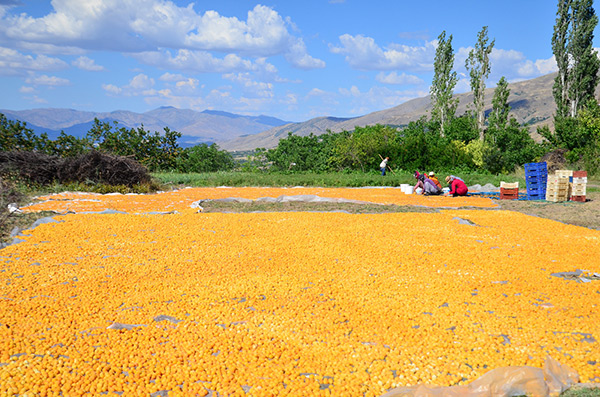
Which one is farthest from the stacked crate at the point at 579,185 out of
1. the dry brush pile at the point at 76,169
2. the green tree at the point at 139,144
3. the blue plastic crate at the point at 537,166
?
the green tree at the point at 139,144

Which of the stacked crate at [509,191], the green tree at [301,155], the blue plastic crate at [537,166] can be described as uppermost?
the green tree at [301,155]

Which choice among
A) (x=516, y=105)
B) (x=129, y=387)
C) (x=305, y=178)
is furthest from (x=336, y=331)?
(x=516, y=105)

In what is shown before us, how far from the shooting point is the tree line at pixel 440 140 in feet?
67.3

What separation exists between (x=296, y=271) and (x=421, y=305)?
162 cm

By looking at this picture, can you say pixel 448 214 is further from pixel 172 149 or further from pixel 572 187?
pixel 172 149

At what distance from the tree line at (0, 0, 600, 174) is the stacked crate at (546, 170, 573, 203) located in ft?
25.6

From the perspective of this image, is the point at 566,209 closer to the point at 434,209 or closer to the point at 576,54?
the point at 434,209

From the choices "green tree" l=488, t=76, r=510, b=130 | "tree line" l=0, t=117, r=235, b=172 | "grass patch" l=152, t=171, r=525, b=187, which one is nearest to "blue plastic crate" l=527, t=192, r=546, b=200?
"grass patch" l=152, t=171, r=525, b=187

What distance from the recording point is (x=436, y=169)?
66.9ft

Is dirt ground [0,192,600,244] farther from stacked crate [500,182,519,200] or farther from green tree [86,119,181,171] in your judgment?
green tree [86,119,181,171]

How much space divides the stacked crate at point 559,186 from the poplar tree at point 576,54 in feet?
63.2

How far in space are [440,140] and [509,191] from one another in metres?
13.5

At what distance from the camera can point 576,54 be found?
28859 millimetres

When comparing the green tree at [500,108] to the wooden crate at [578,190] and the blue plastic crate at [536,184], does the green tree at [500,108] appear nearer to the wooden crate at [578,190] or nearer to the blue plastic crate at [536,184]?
the blue plastic crate at [536,184]
